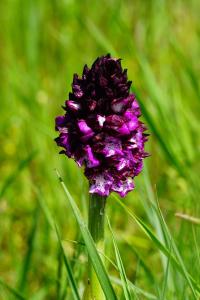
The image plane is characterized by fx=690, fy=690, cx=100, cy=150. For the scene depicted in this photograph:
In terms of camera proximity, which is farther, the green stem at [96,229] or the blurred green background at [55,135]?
the blurred green background at [55,135]

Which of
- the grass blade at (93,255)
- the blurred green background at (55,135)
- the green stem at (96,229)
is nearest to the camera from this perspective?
the grass blade at (93,255)

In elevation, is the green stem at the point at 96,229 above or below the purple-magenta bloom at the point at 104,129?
below

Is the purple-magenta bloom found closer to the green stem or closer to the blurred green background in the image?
the green stem

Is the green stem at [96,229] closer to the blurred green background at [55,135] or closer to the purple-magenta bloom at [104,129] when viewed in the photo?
the purple-magenta bloom at [104,129]

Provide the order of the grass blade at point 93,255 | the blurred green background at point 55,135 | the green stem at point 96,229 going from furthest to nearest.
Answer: the blurred green background at point 55,135 → the green stem at point 96,229 → the grass blade at point 93,255

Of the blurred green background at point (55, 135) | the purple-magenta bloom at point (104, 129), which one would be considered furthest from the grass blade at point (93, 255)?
the blurred green background at point (55, 135)

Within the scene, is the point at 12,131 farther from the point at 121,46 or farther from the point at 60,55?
the point at 121,46
